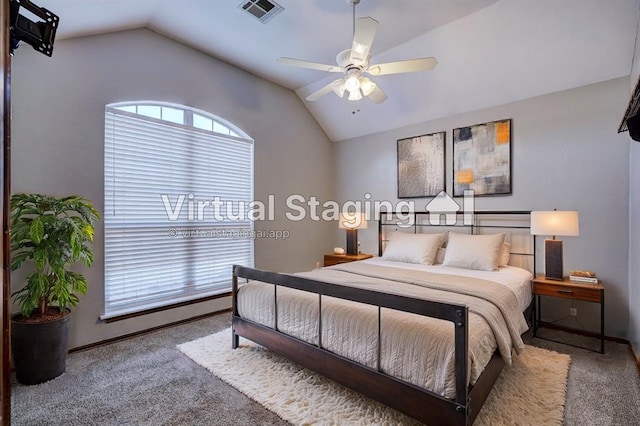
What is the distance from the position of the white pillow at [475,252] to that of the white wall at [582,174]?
0.58m

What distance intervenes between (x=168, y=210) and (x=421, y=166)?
11.0ft

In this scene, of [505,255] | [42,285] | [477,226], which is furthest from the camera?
[477,226]

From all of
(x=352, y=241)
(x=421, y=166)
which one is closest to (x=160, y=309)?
(x=352, y=241)

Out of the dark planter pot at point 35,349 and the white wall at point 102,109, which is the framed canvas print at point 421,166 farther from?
the dark planter pot at point 35,349

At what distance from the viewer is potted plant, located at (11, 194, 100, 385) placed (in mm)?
2197

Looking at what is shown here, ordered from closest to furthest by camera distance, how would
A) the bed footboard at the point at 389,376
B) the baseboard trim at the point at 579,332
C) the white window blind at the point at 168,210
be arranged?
the bed footboard at the point at 389,376, the baseboard trim at the point at 579,332, the white window blind at the point at 168,210

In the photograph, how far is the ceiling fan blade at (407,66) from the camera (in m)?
2.32

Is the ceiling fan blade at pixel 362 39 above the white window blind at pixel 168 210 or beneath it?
above

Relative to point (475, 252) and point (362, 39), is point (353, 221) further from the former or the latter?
point (362, 39)

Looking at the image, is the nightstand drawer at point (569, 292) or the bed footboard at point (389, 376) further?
the nightstand drawer at point (569, 292)

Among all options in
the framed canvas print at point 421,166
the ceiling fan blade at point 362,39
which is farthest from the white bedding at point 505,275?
the ceiling fan blade at point 362,39

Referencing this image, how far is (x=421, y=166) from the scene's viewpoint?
4305mm

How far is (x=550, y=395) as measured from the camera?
2059mm

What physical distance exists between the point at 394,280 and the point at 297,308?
959 mm
